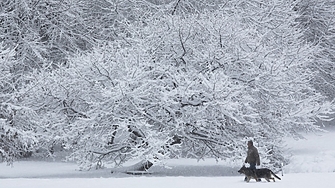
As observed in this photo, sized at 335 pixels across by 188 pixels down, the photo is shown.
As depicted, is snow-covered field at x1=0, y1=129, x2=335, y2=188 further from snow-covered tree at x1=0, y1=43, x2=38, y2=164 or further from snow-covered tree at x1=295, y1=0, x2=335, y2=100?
snow-covered tree at x1=295, y1=0, x2=335, y2=100

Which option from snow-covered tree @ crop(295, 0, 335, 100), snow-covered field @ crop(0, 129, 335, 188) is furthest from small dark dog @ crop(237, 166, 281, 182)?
snow-covered tree @ crop(295, 0, 335, 100)

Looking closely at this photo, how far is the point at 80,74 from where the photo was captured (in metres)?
18.4

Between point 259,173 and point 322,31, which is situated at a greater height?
point 322,31

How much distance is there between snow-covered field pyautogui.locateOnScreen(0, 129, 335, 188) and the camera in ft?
41.5

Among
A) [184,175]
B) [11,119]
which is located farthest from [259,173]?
[11,119]

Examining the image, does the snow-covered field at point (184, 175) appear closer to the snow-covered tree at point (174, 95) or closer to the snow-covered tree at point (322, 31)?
the snow-covered tree at point (174, 95)

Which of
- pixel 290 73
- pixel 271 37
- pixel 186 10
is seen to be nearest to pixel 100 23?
pixel 186 10

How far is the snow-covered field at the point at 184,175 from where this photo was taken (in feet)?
41.5

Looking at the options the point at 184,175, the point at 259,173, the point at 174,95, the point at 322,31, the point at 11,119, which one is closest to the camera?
the point at 259,173

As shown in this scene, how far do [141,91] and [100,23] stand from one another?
23.5ft

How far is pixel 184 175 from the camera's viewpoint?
767 inches

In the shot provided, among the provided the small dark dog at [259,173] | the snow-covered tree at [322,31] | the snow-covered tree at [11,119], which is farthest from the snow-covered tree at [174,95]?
the snow-covered tree at [322,31]

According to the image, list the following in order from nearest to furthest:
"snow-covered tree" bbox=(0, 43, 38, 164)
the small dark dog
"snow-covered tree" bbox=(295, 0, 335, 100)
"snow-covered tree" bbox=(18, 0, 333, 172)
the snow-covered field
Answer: the snow-covered field < the small dark dog < "snow-covered tree" bbox=(0, 43, 38, 164) < "snow-covered tree" bbox=(18, 0, 333, 172) < "snow-covered tree" bbox=(295, 0, 335, 100)

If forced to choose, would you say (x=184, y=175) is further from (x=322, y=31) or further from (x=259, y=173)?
(x=322, y=31)
